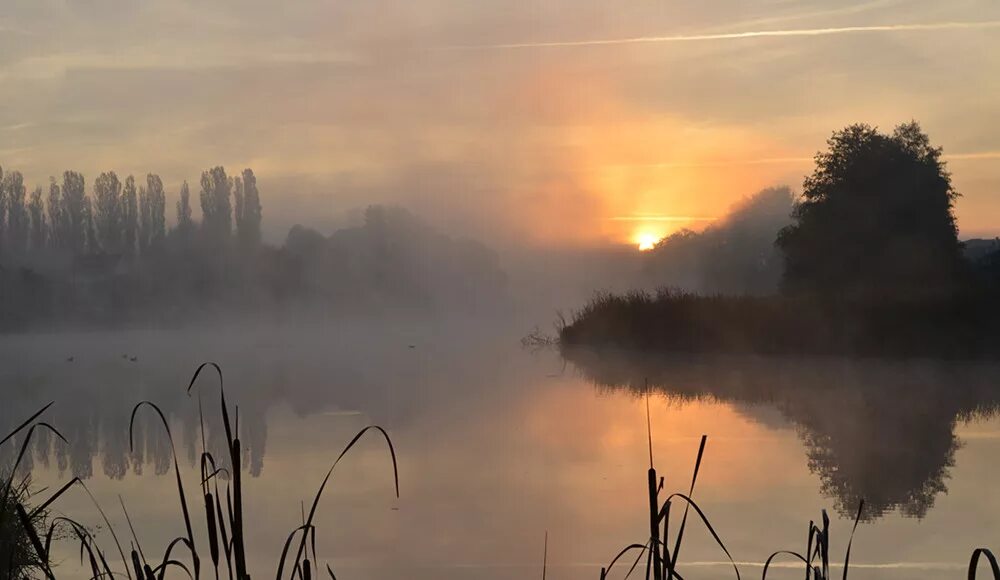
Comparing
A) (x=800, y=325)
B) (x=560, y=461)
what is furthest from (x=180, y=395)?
(x=800, y=325)

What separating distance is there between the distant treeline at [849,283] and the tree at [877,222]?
0.06ft

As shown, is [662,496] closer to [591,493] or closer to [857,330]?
[591,493]

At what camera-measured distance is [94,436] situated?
6562mm

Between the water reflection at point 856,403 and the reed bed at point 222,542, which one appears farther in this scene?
the water reflection at point 856,403

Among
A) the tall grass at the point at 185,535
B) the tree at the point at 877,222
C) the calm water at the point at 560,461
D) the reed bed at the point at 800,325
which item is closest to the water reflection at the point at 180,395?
the calm water at the point at 560,461

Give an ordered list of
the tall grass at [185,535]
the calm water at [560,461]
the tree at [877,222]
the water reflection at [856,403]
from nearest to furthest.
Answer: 1. the tall grass at [185,535]
2. the calm water at [560,461]
3. the water reflection at [856,403]
4. the tree at [877,222]

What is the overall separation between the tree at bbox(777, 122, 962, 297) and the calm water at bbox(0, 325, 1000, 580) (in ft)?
19.2

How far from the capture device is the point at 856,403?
7.73 m

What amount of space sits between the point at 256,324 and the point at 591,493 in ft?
100

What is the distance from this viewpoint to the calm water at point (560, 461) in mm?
3516

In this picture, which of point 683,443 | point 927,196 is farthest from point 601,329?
point 683,443

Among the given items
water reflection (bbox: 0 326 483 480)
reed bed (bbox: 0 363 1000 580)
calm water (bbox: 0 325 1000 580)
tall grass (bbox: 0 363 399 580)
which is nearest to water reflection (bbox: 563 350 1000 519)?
calm water (bbox: 0 325 1000 580)

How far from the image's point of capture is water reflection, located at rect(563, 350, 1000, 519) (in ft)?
15.3

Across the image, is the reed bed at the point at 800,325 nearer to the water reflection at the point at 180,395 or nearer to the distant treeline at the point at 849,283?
the distant treeline at the point at 849,283
